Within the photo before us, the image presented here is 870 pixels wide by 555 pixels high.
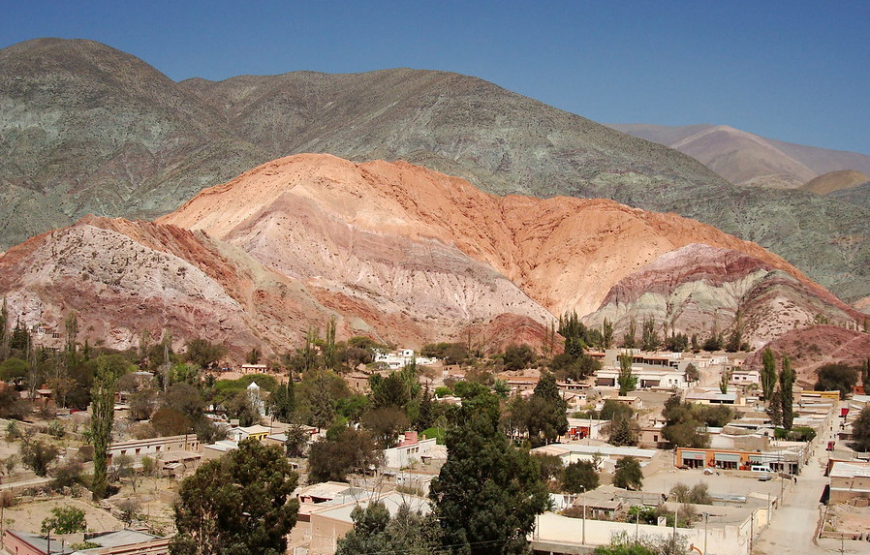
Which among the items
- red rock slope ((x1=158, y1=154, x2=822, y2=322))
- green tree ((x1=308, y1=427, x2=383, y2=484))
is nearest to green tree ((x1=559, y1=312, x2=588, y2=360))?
red rock slope ((x1=158, y1=154, x2=822, y2=322))

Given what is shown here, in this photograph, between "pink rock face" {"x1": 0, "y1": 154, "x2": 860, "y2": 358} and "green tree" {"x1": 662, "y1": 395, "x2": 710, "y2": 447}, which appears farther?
"pink rock face" {"x1": 0, "y1": 154, "x2": 860, "y2": 358}

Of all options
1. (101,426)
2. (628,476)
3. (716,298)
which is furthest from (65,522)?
(716,298)

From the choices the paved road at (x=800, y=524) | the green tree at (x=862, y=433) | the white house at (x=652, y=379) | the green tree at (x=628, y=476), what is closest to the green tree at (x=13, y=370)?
the green tree at (x=628, y=476)

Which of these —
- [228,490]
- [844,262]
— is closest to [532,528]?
[228,490]

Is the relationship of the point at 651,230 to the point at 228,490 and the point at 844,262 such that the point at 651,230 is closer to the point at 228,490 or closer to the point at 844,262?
the point at 844,262

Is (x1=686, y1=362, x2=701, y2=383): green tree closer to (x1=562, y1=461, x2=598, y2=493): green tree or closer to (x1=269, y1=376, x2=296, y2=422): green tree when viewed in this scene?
(x1=269, y1=376, x2=296, y2=422): green tree

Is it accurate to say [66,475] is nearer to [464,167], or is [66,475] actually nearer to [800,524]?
[800,524]
